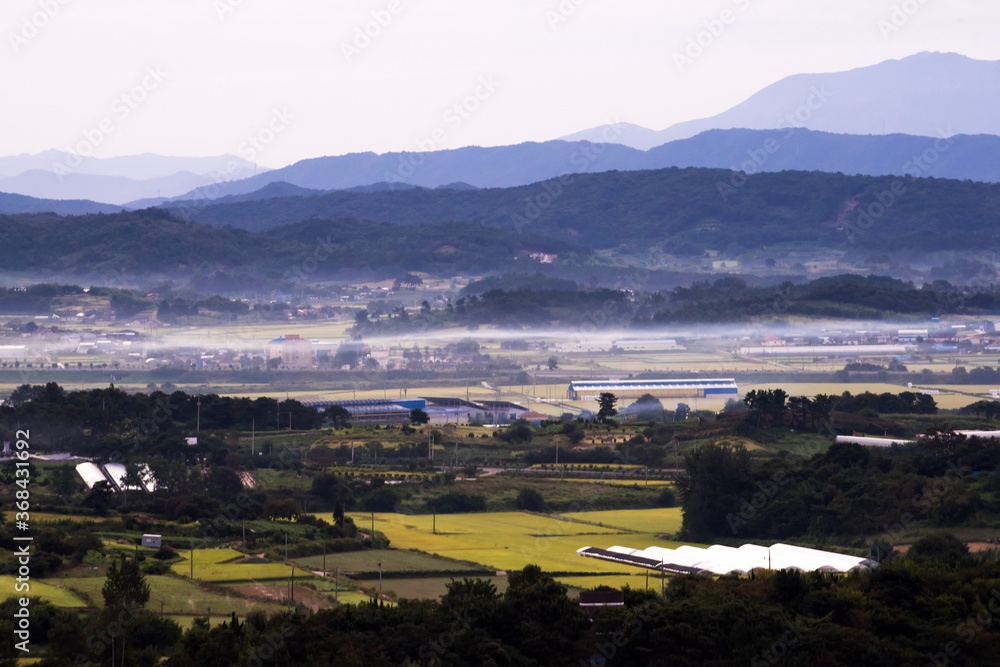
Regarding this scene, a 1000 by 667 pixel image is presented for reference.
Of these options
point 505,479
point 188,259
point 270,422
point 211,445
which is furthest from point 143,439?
point 188,259

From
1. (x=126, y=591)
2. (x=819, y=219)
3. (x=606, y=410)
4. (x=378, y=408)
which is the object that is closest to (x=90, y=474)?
(x=126, y=591)

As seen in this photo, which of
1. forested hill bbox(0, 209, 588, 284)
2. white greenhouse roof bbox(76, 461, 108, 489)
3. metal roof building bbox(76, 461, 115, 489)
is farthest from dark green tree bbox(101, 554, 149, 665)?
forested hill bbox(0, 209, 588, 284)

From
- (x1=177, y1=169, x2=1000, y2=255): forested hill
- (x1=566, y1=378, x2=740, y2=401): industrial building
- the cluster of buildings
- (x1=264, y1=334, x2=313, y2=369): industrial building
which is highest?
(x1=177, y1=169, x2=1000, y2=255): forested hill

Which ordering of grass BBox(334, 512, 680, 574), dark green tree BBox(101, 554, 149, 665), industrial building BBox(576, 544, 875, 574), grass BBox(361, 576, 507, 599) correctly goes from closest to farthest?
dark green tree BBox(101, 554, 149, 665), grass BBox(361, 576, 507, 599), industrial building BBox(576, 544, 875, 574), grass BBox(334, 512, 680, 574)

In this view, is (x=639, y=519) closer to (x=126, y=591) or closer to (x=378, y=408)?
(x=126, y=591)

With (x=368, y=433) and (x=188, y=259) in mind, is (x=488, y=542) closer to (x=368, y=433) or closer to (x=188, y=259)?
(x=368, y=433)

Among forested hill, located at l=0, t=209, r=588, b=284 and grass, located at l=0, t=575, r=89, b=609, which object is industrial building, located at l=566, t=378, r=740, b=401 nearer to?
grass, located at l=0, t=575, r=89, b=609
